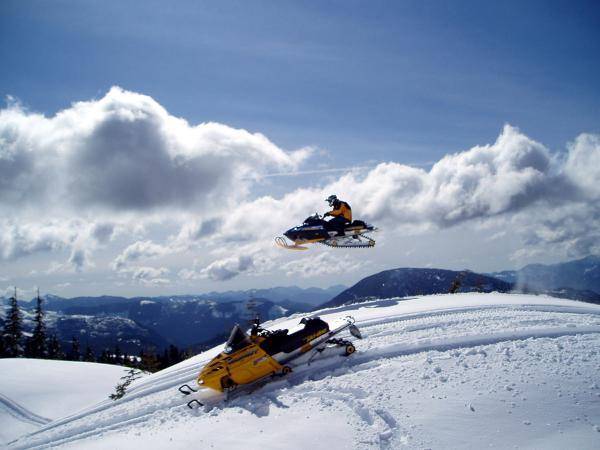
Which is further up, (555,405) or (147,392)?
(555,405)

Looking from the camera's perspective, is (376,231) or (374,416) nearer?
(374,416)

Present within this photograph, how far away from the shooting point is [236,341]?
1002cm

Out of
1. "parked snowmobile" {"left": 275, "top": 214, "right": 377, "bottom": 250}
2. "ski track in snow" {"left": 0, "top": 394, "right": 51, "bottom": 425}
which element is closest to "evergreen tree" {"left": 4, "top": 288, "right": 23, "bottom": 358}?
"ski track in snow" {"left": 0, "top": 394, "right": 51, "bottom": 425}

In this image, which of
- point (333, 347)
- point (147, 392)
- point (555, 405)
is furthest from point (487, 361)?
point (147, 392)

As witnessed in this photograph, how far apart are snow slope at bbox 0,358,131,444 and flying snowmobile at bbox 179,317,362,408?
814 cm

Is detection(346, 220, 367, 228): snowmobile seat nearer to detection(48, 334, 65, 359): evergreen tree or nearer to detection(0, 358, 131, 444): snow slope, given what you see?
detection(0, 358, 131, 444): snow slope

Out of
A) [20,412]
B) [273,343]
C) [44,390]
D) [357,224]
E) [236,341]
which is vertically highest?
[357,224]

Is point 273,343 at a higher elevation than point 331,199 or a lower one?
lower

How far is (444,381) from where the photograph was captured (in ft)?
Result: 24.6

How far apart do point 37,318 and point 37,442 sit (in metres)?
45.1

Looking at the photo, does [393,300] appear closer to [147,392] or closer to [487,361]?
[487,361]

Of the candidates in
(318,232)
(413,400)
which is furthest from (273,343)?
(318,232)

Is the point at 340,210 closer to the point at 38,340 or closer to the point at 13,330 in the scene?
the point at 13,330

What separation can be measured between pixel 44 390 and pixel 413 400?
17.6m
